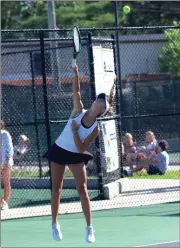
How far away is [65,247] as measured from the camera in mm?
10305

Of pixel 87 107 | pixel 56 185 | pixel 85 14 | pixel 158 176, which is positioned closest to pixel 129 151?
pixel 158 176

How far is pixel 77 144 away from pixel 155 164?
29.5ft

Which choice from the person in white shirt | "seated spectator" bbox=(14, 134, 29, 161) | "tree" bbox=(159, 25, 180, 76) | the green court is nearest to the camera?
the green court

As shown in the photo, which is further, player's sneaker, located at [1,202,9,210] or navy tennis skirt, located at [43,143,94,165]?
player's sneaker, located at [1,202,9,210]

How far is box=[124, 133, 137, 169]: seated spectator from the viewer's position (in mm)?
17859

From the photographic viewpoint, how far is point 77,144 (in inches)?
352

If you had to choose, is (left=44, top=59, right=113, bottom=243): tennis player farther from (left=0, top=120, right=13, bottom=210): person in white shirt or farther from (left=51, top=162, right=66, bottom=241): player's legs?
(left=0, top=120, right=13, bottom=210): person in white shirt

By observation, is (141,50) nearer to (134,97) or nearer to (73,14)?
(134,97)

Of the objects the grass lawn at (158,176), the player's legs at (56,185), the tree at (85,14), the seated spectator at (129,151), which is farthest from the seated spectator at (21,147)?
the tree at (85,14)

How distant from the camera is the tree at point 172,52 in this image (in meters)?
19.3

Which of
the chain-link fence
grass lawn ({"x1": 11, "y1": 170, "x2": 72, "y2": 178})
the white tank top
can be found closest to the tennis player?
the white tank top

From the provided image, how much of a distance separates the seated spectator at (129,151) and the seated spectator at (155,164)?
0.19 meters

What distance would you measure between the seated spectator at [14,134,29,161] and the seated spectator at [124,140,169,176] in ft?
7.05

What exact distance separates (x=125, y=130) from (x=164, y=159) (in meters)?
2.54
